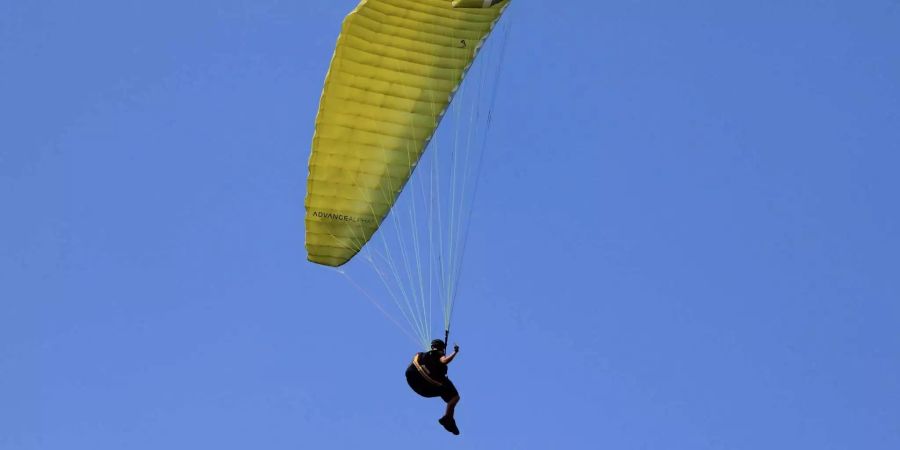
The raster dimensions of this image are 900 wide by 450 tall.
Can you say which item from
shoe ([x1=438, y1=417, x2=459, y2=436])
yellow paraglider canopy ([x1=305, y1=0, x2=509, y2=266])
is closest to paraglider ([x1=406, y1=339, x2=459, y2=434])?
shoe ([x1=438, y1=417, x2=459, y2=436])

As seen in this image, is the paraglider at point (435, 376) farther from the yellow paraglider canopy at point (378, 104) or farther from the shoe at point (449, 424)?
the yellow paraglider canopy at point (378, 104)

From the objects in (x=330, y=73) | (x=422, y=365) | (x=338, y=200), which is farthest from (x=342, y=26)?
(x=422, y=365)

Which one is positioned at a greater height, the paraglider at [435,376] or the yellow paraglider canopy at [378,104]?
the yellow paraglider canopy at [378,104]

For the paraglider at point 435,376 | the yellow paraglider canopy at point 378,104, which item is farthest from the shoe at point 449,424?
the yellow paraglider canopy at point 378,104

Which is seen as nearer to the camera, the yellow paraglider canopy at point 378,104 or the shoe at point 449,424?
the shoe at point 449,424

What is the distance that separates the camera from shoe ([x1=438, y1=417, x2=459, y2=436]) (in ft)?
92.5

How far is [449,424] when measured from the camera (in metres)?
28.3

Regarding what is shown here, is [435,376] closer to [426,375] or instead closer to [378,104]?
[426,375]

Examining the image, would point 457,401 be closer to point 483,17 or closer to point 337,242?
point 337,242

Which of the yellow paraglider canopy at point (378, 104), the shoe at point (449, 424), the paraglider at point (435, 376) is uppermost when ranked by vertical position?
the yellow paraglider canopy at point (378, 104)

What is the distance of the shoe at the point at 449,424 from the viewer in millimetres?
28203

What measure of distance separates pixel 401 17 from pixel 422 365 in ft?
17.0

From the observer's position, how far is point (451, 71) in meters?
30.0

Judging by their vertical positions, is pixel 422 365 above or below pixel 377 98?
below
